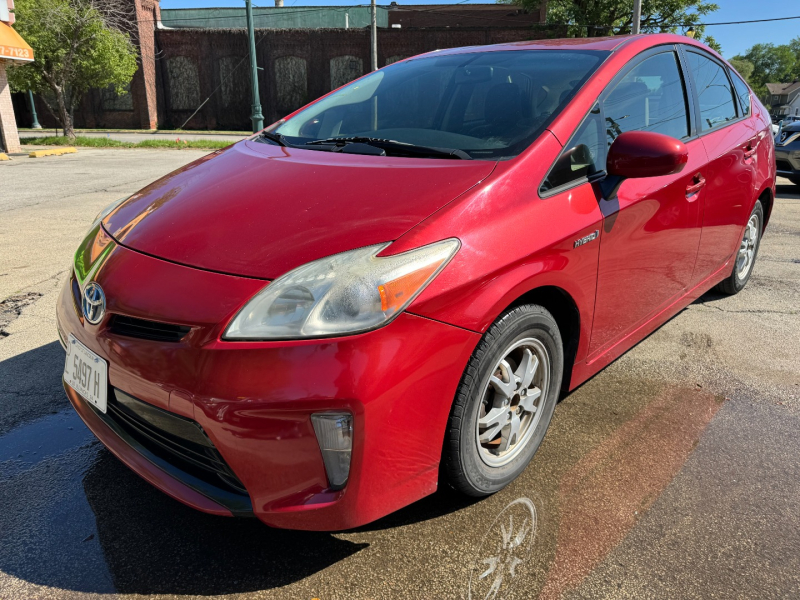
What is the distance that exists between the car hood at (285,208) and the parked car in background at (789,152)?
901cm

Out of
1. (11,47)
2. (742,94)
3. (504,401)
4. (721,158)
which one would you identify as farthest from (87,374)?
(11,47)

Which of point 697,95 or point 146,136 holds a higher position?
point 697,95

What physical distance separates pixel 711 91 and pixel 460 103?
170 centimetres

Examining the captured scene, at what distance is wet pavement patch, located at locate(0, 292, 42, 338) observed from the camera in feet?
12.4

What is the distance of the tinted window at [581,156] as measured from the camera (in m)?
2.15

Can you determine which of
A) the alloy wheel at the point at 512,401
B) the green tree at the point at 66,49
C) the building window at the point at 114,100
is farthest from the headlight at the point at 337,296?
the building window at the point at 114,100

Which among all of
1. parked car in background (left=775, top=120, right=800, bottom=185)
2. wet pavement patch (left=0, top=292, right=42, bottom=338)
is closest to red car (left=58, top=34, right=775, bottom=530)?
wet pavement patch (left=0, top=292, right=42, bottom=338)

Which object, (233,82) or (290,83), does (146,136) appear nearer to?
(233,82)

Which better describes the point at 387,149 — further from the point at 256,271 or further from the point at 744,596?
Result: the point at 744,596

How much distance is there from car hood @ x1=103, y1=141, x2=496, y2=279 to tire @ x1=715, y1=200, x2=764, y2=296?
2.86 m

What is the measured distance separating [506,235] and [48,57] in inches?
960

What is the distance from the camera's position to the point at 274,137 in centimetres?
294

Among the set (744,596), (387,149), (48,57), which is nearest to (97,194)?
(387,149)

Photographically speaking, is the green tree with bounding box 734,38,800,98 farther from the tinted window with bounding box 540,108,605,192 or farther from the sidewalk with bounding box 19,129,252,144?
the tinted window with bounding box 540,108,605,192
